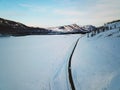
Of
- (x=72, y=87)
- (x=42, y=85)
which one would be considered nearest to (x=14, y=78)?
(x=42, y=85)

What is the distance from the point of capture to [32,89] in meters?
6.68

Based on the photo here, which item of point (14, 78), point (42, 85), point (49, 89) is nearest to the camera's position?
point (49, 89)

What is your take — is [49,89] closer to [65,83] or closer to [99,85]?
[65,83]

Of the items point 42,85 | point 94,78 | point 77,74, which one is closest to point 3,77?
point 42,85

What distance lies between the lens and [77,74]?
28.0ft

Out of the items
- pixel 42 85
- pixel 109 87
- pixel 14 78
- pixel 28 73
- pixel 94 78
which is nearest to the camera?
pixel 109 87

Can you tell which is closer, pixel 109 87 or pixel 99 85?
pixel 109 87

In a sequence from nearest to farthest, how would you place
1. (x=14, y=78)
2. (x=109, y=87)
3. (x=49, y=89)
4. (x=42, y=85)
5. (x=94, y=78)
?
(x=109, y=87) → (x=49, y=89) → (x=42, y=85) → (x=94, y=78) → (x=14, y=78)

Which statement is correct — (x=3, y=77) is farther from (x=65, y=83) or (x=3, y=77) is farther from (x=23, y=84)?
(x=65, y=83)

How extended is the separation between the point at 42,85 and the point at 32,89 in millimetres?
539

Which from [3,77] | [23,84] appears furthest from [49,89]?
[3,77]

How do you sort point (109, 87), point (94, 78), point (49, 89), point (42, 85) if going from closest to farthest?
1. point (109, 87)
2. point (49, 89)
3. point (42, 85)
4. point (94, 78)

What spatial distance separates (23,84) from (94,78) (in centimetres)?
302

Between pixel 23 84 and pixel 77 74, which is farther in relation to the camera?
pixel 77 74
